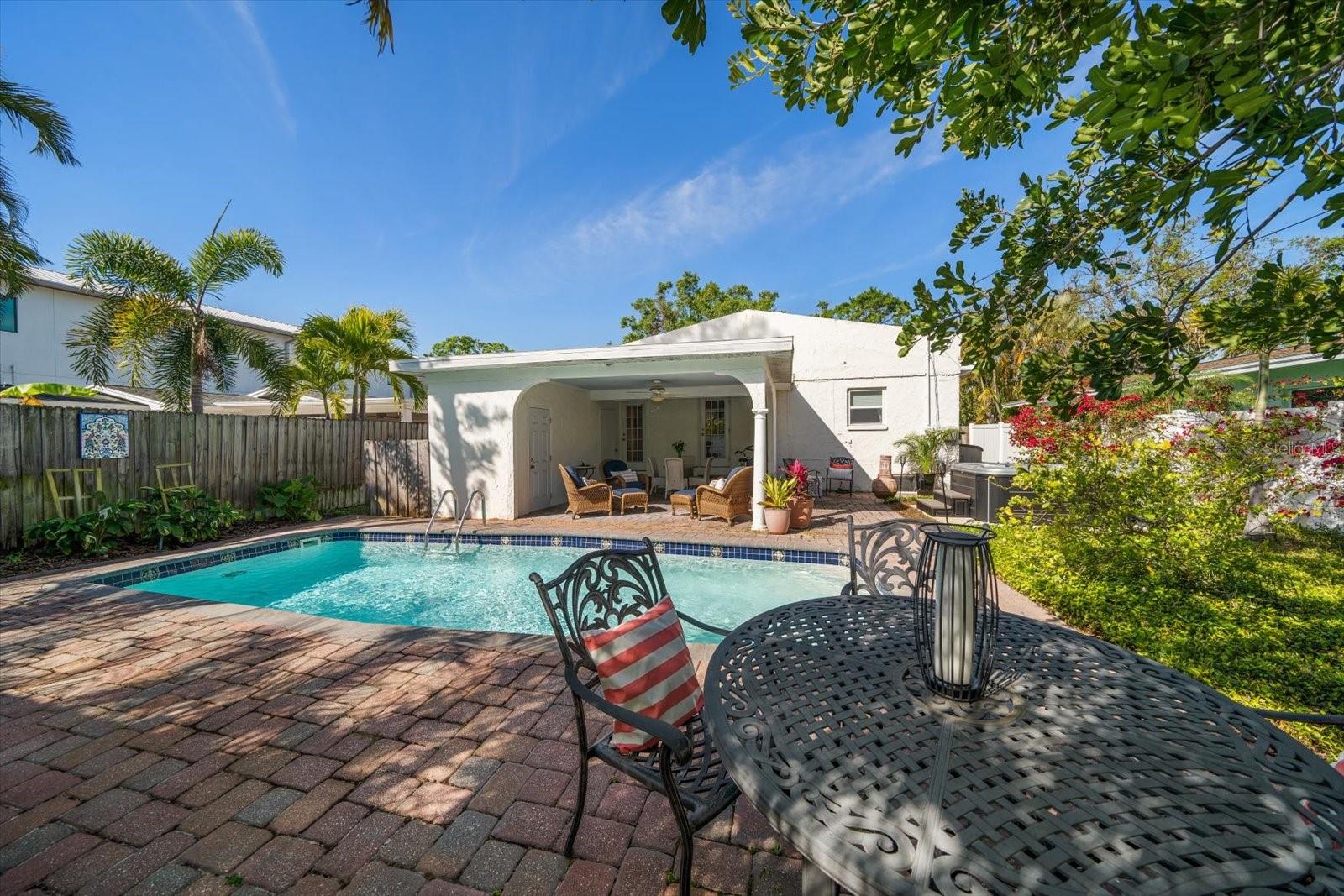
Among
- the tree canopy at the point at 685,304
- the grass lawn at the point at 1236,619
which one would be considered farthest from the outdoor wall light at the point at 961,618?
the tree canopy at the point at 685,304

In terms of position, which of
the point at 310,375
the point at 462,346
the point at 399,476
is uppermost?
the point at 462,346

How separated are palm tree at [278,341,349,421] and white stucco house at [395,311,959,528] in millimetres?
3483

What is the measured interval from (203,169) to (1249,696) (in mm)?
13491

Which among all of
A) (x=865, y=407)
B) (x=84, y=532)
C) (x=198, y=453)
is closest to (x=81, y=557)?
(x=84, y=532)

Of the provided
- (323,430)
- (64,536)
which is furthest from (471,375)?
(64,536)

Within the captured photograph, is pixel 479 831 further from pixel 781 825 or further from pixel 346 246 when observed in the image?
pixel 346 246

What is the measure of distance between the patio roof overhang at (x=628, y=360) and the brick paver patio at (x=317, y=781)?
5287 millimetres

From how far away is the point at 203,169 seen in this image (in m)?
8.20

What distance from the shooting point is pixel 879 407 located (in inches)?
502

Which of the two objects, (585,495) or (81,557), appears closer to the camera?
(81,557)

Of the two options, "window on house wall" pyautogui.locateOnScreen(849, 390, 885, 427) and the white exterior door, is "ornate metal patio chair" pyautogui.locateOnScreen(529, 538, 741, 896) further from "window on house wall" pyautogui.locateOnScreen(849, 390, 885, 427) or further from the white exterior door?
"window on house wall" pyautogui.locateOnScreen(849, 390, 885, 427)

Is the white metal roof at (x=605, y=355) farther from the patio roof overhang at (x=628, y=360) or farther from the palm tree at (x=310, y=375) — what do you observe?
the palm tree at (x=310, y=375)

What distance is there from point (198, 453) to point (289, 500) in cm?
147

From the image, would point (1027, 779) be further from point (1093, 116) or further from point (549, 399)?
point (549, 399)
